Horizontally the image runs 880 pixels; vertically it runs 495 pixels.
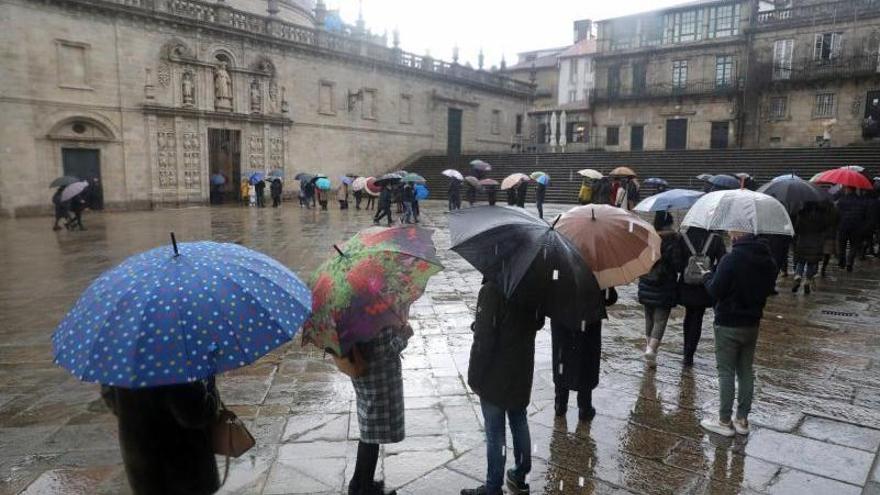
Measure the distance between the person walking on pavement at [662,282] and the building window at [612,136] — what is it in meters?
39.5

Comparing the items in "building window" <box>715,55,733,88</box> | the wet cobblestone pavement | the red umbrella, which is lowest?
the wet cobblestone pavement

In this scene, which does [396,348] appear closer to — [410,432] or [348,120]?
[410,432]

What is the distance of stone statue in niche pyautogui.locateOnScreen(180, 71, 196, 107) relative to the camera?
25469 mm

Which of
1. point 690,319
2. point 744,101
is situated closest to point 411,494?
point 690,319

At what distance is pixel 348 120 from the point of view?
107ft

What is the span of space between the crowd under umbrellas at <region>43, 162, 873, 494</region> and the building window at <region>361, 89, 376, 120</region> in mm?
30363

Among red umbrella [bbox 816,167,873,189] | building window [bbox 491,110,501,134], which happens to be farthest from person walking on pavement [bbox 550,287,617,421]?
building window [bbox 491,110,501,134]

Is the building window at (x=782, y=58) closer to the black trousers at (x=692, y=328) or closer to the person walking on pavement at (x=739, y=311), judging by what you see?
the black trousers at (x=692, y=328)

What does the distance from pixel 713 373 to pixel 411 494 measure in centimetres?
353

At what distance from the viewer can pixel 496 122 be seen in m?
43.5

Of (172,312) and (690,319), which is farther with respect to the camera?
(690,319)

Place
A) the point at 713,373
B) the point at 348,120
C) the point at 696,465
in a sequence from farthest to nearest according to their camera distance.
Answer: the point at 348,120 < the point at 713,373 < the point at 696,465

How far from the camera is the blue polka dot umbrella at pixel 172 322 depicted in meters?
2.09

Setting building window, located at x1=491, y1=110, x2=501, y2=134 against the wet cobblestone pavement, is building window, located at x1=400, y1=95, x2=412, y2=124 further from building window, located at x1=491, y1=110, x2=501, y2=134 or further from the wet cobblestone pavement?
the wet cobblestone pavement
